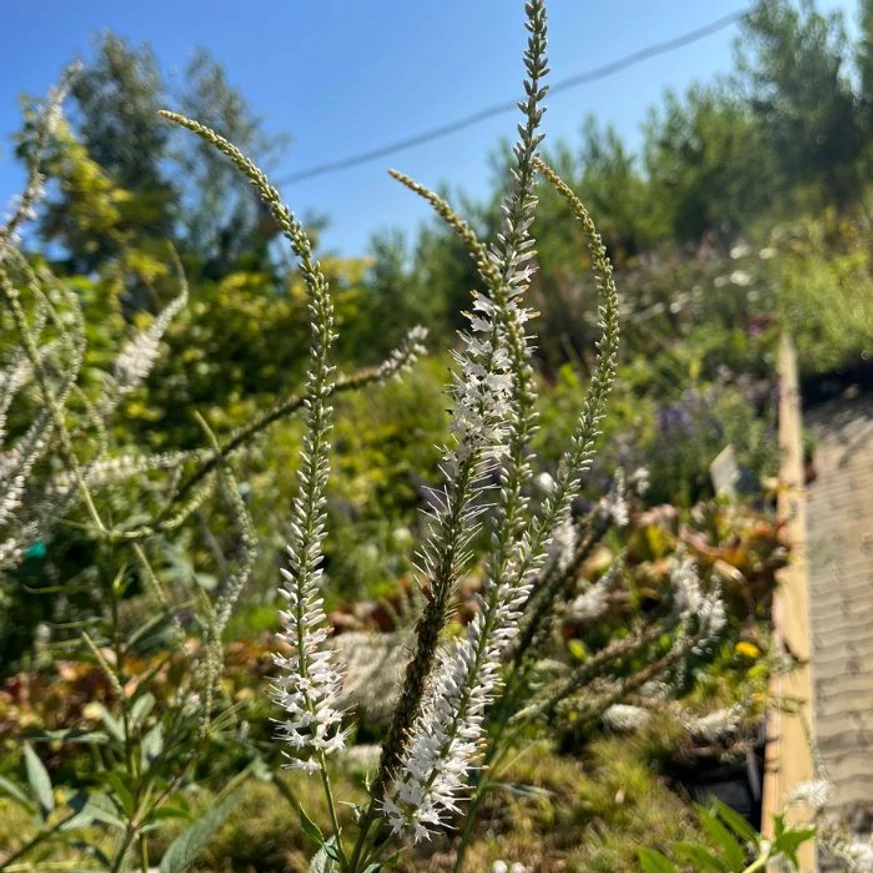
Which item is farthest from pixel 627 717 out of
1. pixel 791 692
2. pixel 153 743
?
pixel 153 743

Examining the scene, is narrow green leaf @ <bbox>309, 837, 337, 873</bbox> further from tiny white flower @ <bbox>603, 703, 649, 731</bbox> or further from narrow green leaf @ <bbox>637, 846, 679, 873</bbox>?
tiny white flower @ <bbox>603, 703, 649, 731</bbox>

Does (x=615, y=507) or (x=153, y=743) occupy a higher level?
(x=615, y=507)

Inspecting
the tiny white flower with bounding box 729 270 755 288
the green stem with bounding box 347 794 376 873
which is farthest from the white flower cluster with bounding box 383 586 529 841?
the tiny white flower with bounding box 729 270 755 288

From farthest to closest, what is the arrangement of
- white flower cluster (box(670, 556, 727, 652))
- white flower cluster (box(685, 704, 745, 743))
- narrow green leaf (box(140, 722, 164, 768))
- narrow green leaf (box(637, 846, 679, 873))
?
white flower cluster (box(685, 704, 745, 743)) < white flower cluster (box(670, 556, 727, 652)) < narrow green leaf (box(140, 722, 164, 768)) < narrow green leaf (box(637, 846, 679, 873))

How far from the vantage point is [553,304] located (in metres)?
10.9

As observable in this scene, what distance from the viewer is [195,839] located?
1.01 m

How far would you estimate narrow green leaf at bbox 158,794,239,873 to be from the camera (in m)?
1.00

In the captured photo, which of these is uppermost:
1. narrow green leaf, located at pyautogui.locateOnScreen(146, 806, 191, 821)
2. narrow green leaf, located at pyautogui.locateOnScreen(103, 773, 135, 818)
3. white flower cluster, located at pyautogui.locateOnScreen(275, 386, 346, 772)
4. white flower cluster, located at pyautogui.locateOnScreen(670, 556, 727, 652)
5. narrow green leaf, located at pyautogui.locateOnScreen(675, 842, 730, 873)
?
white flower cluster, located at pyautogui.locateOnScreen(275, 386, 346, 772)

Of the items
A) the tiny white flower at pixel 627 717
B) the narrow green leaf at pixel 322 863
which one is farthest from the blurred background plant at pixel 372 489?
the narrow green leaf at pixel 322 863

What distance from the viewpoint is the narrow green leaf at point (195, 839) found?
3.29 feet

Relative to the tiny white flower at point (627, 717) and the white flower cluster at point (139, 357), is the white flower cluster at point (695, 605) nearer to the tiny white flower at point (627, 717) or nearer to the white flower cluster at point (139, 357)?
the tiny white flower at point (627, 717)

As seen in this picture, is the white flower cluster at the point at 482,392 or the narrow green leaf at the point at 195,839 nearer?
the white flower cluster at the point at 482,392

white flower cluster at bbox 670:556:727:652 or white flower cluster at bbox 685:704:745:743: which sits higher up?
white flower cluster at bbox 670:556:727:652

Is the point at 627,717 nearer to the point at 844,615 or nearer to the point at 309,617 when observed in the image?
Result: the point at 844,615
